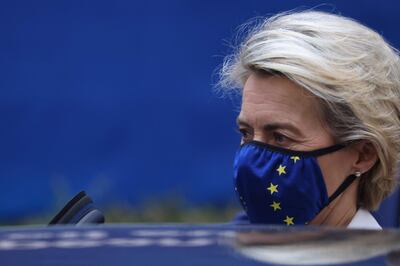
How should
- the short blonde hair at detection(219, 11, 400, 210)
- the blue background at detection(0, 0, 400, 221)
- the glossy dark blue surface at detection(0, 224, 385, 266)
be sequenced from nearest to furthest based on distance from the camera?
the glossy dark blue surface at detection(0, 224, 385, 266) < the short blonde hair at detection(219, 11, 400, 210) < the blue background at detection(0, 0, 400, 221)

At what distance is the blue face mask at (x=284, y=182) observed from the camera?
2.69m

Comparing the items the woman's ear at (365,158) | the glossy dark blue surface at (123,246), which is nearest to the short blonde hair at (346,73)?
the woman's ear at (365,158)

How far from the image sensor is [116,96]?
5.47 meters

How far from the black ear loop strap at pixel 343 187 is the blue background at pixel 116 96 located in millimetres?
2682

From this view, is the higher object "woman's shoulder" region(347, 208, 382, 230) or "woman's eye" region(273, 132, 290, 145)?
"woman's eye" region(273, 132, 290, 145)

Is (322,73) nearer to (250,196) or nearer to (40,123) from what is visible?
(250,196)

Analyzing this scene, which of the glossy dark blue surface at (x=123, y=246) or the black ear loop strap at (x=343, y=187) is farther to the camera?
the black ear loop strap at (x=343, y=187)

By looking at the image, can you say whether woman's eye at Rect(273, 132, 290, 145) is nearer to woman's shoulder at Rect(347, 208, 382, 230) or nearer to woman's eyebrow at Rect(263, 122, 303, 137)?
woman's eyebrow at Rect(263, 122, 303, 137)

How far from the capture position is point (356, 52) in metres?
2.74

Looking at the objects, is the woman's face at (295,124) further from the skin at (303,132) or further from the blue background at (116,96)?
the blue background at (116,96)

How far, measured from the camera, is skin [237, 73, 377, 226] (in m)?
2.70

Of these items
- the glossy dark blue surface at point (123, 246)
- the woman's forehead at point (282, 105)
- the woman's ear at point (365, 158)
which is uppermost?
the woman's forehead at point (282, 105)

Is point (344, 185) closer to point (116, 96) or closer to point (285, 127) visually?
point (285, 127)

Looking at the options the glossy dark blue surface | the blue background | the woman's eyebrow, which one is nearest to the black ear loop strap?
the woman's eyebrow
